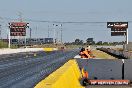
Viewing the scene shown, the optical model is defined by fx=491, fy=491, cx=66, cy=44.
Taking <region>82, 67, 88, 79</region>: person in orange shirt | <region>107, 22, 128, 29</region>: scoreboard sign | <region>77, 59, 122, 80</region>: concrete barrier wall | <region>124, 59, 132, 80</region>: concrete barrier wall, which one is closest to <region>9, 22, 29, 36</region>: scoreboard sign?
<region>107, 22, 128, 29</region>: scoreboard sign

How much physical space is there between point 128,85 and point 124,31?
10214 cm

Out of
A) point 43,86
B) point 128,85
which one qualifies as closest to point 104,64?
point 128,85

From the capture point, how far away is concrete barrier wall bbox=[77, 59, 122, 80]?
22.9 metres

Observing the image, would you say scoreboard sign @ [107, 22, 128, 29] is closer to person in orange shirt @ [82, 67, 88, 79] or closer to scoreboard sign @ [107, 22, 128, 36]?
scoreboard sign @ [107, 22, 128, 36]

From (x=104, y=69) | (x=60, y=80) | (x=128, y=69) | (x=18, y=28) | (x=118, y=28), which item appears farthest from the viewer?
(x=18, y=28)

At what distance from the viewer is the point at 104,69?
2320 centimetres

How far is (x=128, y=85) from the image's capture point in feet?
70.7

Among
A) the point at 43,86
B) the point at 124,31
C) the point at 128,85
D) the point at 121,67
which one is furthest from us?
the point at 124,31

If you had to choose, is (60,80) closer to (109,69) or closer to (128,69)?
(128,69)

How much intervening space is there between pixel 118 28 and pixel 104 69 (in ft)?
333

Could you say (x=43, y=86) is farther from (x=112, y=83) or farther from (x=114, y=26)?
(x=114, y=26)

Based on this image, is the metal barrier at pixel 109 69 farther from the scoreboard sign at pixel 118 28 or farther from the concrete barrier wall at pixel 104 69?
the scoreboard sign at pixel 118 28

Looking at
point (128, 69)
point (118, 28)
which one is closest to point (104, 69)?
point (128, 69)

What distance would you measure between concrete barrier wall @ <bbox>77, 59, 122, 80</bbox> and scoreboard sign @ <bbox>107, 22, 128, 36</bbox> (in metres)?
98.6
